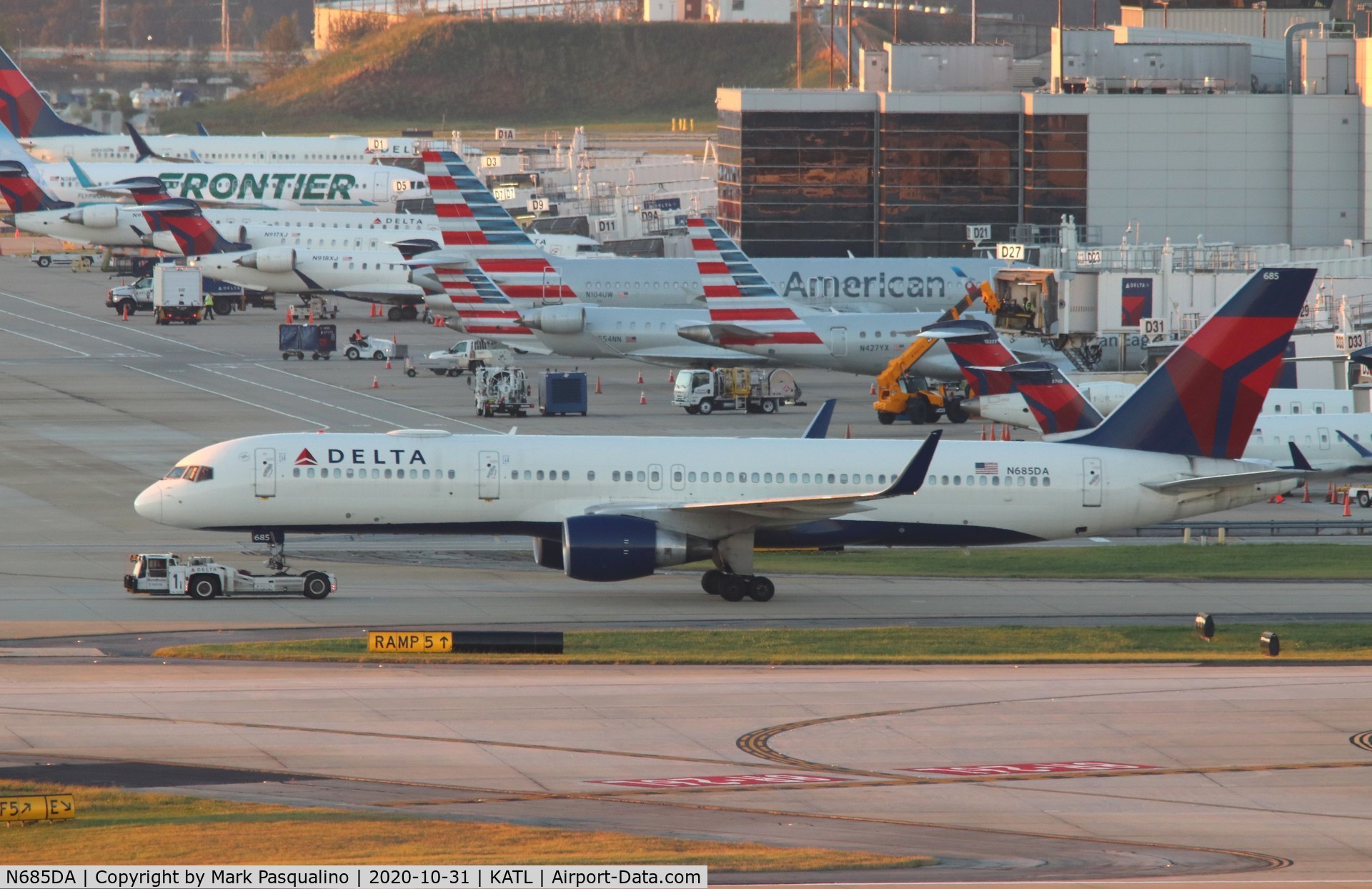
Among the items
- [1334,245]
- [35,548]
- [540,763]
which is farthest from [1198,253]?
[540,763]

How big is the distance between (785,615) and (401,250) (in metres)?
76.2

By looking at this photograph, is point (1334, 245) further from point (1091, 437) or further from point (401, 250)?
point (1091, 437)

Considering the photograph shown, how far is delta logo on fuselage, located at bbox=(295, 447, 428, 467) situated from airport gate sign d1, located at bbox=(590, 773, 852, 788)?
1753 centimetres

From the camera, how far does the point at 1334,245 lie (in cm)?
11262

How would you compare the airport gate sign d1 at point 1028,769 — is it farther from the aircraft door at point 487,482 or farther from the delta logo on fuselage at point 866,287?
the delta logo on fuselage at point 866,287

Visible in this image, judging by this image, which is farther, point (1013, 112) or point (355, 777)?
point (1013, 112)

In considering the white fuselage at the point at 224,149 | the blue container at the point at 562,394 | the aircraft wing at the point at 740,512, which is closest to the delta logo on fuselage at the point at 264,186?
the white fuselage at the point at 224,149

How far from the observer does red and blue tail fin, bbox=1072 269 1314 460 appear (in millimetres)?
45438

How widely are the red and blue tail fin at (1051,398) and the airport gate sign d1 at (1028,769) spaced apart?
2903 centimetres

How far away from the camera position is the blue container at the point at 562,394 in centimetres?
7694

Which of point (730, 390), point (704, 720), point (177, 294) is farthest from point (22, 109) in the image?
point (704, 720)

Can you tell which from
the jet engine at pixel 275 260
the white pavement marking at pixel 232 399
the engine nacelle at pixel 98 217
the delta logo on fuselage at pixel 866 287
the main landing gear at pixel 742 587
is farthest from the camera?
the engine nacelle at pixel 98 217

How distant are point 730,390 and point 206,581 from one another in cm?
3985

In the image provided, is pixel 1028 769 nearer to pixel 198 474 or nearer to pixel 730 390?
pixel 198 474
